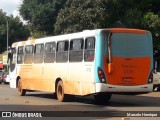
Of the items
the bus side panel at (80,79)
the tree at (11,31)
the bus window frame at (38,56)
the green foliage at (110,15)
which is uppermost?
the tree at (11,31)

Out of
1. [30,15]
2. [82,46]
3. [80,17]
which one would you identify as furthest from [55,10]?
[82,46]

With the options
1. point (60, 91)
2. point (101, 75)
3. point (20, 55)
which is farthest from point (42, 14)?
point (101, 75)

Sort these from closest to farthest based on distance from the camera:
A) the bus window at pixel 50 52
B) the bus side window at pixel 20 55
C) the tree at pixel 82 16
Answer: the bus window at pixel 50 52
the bus side window at pixel 20 55
the tree at pixel 82 16

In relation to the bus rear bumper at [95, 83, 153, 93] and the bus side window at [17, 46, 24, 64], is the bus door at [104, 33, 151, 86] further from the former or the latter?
the bus side window at [17, 46, 24, 64]

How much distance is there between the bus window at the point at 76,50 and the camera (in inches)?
743

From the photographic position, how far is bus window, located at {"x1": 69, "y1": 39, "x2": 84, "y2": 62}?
18.9m

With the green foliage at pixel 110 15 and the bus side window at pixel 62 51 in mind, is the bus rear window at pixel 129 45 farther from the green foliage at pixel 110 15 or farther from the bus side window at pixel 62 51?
the green foliage at pixel 110 15

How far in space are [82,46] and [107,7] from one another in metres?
15.1

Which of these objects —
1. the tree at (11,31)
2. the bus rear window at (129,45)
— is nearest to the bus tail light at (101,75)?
the bus rear window at (129,45)

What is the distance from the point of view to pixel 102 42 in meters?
17.8

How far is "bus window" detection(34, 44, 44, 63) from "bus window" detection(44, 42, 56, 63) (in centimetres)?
51

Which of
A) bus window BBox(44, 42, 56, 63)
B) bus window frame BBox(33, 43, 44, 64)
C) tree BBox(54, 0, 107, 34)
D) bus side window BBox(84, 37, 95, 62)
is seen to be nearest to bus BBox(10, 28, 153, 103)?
bus side window BBox(84, 37, 95, 62)

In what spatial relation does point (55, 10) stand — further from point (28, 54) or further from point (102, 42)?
point (102, 42)

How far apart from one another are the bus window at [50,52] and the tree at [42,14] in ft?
77.5
